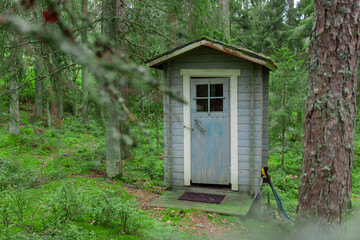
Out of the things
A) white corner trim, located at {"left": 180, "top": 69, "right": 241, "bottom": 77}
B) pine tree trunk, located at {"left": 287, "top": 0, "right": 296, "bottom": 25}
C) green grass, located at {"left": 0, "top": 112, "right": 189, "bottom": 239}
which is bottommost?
green grass, located at {"left": 0, "top": 112, "right": 189, "bottom": 239}

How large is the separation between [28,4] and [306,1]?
16.7 metres

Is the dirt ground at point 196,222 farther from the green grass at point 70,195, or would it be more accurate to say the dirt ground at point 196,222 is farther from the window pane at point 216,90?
the window pane at point 216,90

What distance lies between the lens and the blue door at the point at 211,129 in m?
5.48

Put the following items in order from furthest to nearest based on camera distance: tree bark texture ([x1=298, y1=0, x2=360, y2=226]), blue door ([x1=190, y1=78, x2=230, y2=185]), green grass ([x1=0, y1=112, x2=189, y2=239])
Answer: blue door ([x1=190, y1=78, x2=230, y2=185]) < green grass ([x1=0, y1=112, x2=189, y2=239]) < tree bark texture ([x1=298, y1=0, x2=360, y2=226])

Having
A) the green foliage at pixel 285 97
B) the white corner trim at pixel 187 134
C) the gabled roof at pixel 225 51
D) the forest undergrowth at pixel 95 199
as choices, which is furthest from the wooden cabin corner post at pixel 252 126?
the green foliage at pixel 285 97

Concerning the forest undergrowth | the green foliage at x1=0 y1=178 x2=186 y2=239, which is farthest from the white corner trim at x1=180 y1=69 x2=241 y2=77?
the green foliage at x1=0 y1=178 x2=186 y2=239

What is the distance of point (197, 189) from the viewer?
18.5ft

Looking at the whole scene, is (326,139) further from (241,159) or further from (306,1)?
(306,1)

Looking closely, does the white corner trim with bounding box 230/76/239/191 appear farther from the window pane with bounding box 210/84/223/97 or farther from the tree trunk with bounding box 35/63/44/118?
the tree trunk with bounding box 35/63/44/118

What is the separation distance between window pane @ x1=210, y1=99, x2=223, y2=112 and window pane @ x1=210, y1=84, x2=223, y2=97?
118 millimetres

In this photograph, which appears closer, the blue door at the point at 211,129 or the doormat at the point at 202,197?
the doormat at the point at 202,197

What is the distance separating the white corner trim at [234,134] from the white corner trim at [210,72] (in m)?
0.10

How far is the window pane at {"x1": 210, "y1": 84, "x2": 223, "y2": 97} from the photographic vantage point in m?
5.50

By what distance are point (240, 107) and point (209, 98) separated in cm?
62
